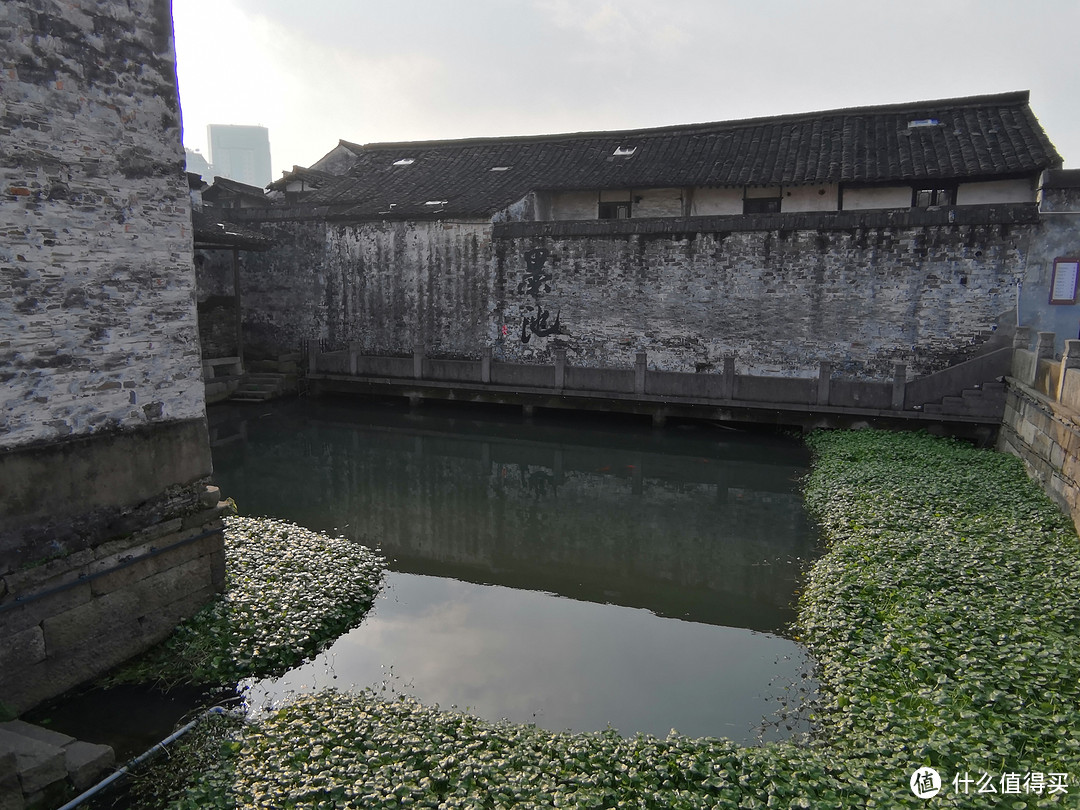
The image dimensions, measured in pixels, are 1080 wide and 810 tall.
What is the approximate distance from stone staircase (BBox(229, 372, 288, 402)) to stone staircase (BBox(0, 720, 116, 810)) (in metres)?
13.7

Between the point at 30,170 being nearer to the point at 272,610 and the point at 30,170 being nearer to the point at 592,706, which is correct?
the point at 272,610

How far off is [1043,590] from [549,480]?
25.1 feet

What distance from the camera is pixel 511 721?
522 cm

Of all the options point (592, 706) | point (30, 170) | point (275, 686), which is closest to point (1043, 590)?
point (592, 706)

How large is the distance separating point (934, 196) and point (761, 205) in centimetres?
390

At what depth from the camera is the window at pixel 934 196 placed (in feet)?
52.1

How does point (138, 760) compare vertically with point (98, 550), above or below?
below

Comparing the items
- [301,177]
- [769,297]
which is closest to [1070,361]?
[769,297]

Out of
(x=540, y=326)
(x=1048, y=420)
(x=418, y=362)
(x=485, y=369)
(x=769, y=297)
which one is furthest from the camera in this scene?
(x=540, y=326)

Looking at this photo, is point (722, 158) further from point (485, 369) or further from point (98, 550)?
point (98, 550)

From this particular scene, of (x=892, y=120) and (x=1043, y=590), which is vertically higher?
(x=892, y=120)

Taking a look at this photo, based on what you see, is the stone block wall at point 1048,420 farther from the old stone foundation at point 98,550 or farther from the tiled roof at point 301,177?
the tiled roof at point 301,177

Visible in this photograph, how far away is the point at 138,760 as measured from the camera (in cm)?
450

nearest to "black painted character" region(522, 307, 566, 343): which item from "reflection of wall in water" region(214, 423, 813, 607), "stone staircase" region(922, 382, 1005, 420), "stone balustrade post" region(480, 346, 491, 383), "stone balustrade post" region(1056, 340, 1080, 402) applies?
"stone balustrade post" region(480, 346, 491, 383)
